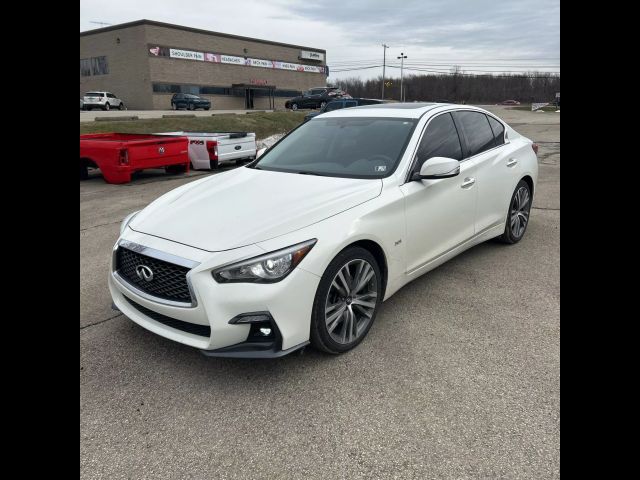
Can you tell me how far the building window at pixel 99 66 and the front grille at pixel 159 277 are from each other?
55.4 meters

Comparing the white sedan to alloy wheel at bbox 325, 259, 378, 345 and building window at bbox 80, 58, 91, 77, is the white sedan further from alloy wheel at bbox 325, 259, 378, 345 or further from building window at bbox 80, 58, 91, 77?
building window at bbox 80, 58, 91, 77

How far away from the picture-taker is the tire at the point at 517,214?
17.0 feet

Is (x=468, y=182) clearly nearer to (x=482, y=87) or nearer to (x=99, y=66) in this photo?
(x=99, y=66)

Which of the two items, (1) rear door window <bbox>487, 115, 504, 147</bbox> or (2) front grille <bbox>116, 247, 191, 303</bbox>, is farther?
(1) rear door window <bbox>487, 115, 504, 147</bbox>

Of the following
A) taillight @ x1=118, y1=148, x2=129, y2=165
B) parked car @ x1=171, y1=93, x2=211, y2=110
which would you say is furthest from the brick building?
taillight @ x1=118, y1=148, x2=129, y2=165

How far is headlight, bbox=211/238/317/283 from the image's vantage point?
267 centimetres

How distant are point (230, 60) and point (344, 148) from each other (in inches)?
2195

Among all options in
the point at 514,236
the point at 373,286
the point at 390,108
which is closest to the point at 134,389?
the point at 373,286

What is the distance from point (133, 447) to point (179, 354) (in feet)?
2.92

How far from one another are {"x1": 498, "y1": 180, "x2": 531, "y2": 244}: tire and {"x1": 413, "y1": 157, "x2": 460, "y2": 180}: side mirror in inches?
73.1

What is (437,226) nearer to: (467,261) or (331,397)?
(467,261)

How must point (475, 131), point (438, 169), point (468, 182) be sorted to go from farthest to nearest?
point (475, 131), point (468, 182), point (438, 169)

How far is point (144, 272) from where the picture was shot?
2945 mm

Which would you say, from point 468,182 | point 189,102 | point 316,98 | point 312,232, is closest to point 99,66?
point 189,102
